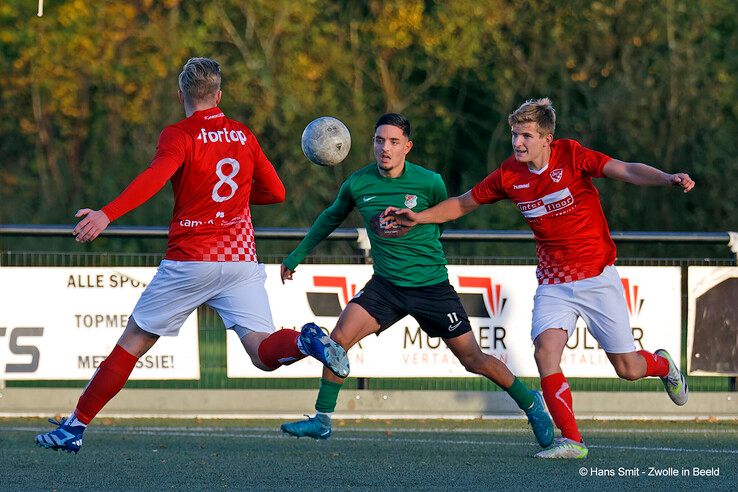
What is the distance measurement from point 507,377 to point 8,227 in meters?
4.55

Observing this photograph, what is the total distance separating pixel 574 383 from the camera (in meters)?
12.7

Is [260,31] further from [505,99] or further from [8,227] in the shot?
[8,227]

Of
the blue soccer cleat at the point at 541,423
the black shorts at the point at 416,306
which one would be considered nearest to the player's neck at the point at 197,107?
the black shorts at the point at 416,306

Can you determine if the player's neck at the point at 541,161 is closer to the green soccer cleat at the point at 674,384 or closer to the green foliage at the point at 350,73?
the green soccer cleat at the point at 674,384

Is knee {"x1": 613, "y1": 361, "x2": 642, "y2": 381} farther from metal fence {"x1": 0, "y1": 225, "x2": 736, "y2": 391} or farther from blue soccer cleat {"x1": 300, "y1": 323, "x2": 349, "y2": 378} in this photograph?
metal fence {"x1": 0, "y1": 225, "x2": 736, "y2": 391}

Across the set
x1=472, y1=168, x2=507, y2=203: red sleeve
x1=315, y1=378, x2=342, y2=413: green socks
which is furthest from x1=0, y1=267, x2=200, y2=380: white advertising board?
x1=472, y1=168, x2=507, y2=203: red sleeve

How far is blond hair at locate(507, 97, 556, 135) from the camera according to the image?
9570 millimetres

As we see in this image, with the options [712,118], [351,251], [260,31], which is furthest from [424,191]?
[260,31]

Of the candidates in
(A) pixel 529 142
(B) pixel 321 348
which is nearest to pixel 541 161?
(A) pixel 529 142

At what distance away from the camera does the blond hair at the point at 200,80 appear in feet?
28.6

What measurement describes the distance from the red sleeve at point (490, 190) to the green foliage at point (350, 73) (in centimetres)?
1612

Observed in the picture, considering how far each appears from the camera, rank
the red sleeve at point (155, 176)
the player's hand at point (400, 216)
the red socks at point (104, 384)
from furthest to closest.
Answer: the player's hand at point (400, 216), the red socks at point (104, 384), the red sleeve at point (155, 176)

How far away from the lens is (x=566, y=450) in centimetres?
951

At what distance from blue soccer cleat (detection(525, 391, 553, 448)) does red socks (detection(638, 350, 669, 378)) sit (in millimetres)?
741
